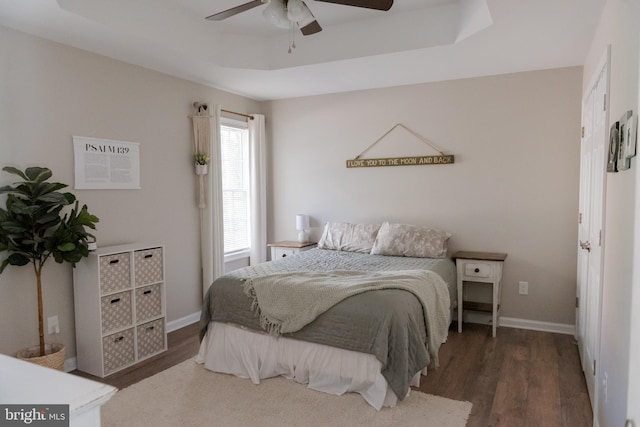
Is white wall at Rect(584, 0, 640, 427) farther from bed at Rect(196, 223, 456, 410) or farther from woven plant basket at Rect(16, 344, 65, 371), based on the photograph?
woven plant basket at Rect(16, 344, 65, 371)

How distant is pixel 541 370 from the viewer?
3.16 m

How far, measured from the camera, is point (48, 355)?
286 cm

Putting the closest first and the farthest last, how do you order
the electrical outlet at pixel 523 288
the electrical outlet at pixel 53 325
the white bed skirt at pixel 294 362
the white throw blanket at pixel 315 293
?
the white bed skirt at pixel 294 362, the white throw blanket at pixel 315 293, the electrical outlet at pixel 53 325, the electrical outlet at pixel 523 288

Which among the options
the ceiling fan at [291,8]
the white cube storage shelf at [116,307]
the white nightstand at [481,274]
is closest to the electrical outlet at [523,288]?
the white nightstand at [481,274]

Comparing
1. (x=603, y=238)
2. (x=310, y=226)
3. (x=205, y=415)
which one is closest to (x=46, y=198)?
(x=205, y=415)

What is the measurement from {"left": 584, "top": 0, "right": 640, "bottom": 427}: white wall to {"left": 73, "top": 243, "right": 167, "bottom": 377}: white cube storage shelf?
10.3ft

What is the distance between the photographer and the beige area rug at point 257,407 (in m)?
2.48

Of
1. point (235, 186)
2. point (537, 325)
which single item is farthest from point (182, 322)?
point (537, 325)

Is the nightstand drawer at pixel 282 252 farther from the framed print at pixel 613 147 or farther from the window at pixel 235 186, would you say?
the framed print at pixel 613 147

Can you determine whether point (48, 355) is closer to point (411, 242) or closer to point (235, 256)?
point (235, 256)

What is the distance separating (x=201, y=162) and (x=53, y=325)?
1.92 meters

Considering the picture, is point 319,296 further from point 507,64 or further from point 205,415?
point 507,64

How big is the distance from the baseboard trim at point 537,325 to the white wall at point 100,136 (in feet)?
10.3

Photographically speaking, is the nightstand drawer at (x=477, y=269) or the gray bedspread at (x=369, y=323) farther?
the nightstand drawer at (x=477, y=269)
